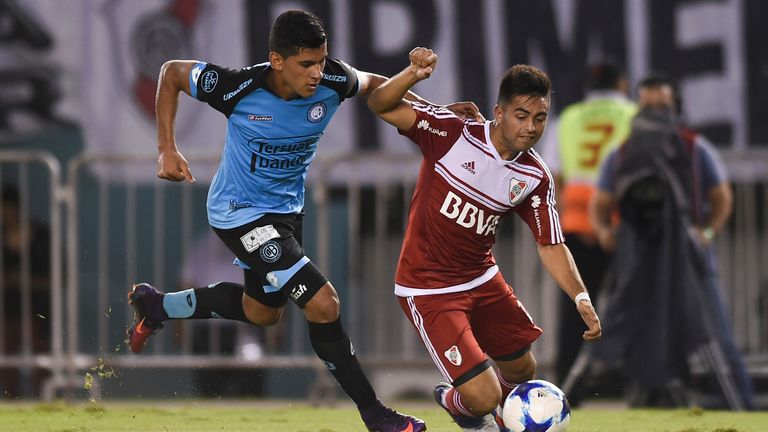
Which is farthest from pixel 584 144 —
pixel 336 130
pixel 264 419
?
pixel 264 419

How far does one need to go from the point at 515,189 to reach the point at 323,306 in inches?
43.9

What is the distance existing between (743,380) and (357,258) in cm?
312

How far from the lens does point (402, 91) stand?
7.96 m

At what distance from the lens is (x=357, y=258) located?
1250 cm

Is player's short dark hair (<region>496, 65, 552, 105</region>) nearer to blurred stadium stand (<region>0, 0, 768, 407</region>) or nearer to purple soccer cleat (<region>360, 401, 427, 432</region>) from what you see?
purple soccer cleat (<region>360, 401, 427, 432</region>)

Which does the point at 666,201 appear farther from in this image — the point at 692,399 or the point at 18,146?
the point at 18,146

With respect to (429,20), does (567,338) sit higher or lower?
lower

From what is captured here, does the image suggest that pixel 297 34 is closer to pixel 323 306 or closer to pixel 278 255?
pixel 278 255

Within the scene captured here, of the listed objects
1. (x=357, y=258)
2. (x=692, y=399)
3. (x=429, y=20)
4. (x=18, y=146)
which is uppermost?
(x=429, y=20)

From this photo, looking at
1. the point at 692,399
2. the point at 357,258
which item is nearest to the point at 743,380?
the point at 692,399

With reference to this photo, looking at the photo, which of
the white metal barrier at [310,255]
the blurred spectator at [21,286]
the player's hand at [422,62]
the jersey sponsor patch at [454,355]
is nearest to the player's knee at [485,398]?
the jersey sponsor patch at [454,355]

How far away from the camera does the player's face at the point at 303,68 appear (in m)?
8.15

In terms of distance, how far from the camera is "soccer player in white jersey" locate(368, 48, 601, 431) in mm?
7945

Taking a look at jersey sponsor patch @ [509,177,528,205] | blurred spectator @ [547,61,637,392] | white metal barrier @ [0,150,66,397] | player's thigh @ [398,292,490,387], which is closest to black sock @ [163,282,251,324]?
player's thigh @ [398,292,490,387]
